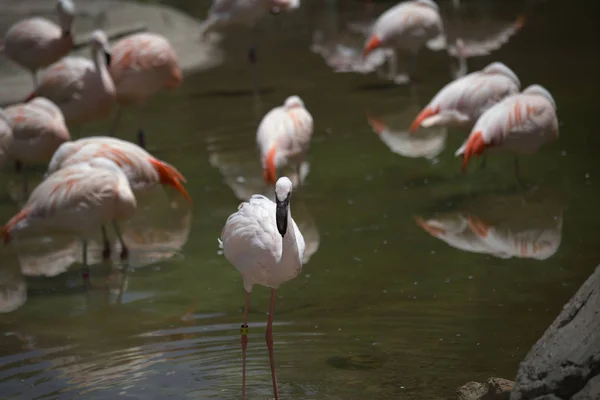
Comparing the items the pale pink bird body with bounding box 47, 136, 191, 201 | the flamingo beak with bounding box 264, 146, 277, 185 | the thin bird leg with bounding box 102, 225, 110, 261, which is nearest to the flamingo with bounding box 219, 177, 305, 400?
the thin bird leg with bounding box 102, 225, 110, 261

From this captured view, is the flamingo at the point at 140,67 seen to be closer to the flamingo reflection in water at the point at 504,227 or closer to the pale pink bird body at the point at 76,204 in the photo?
the pale pink bird body at the point at 76,204

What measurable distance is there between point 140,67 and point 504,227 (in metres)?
3.04

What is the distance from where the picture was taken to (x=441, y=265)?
15.3 feet

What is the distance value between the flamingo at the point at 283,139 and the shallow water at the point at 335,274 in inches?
9.2

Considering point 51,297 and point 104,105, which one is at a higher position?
point 104,105

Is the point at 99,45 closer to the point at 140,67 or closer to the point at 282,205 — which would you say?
the point at 140,67

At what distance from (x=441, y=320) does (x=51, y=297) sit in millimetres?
1852

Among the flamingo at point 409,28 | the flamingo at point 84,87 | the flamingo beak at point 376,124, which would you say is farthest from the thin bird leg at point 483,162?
the flamingo at point 84,87

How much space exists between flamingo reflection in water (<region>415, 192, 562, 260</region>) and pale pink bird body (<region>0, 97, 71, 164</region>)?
2297mm

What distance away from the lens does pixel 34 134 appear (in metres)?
5.89

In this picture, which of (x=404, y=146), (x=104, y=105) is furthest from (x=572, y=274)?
(x=104, y=105)

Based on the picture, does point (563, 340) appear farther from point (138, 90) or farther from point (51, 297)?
point (138, 90)

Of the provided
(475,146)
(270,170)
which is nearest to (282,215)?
(270,170)

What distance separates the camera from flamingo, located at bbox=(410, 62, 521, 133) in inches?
235
